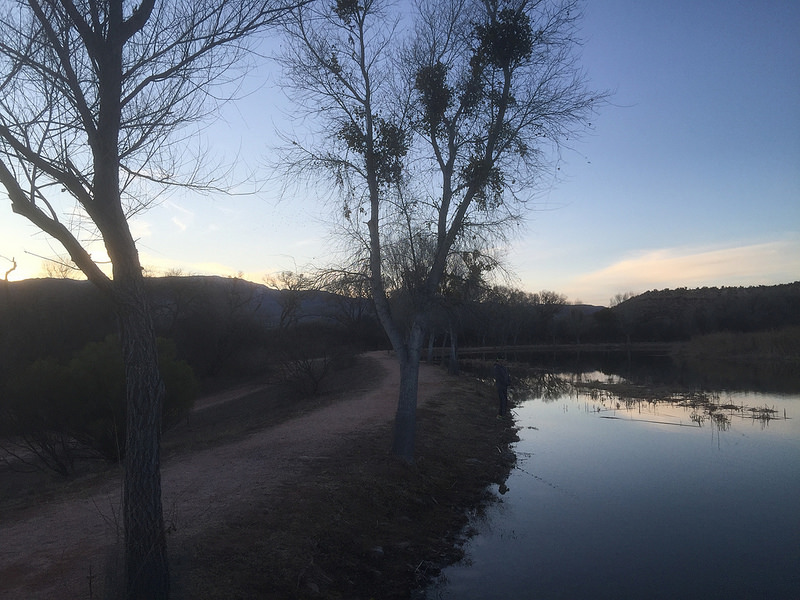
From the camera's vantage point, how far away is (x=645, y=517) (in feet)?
34.5

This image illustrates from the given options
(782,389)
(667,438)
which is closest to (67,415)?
(667,438)

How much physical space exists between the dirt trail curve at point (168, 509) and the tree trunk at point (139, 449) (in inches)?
23.9

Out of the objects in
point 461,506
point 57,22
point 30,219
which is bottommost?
point 461,506

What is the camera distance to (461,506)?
37.2 feet

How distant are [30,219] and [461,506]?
8436mm

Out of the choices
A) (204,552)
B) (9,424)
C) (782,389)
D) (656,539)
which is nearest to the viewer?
(204,552)

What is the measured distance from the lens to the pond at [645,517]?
312 inches

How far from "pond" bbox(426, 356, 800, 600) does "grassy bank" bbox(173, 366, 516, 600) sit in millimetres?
553

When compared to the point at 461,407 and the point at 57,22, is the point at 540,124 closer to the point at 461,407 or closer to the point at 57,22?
the point at 57,22

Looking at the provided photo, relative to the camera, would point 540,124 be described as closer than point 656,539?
No

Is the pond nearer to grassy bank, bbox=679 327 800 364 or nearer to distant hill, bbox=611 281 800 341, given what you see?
grassy bank, bbox=679 327 800 364

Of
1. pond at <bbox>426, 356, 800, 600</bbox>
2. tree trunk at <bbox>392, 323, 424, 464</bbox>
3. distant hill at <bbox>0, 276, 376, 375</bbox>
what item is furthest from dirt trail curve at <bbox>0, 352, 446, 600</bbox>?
distant hill at <bbox>0, 276, 376, 375</bbox>

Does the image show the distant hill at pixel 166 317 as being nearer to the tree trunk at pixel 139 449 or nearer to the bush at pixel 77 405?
the bush at pixel 77 405

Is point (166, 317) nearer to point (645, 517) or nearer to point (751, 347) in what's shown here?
point (645, 517)
